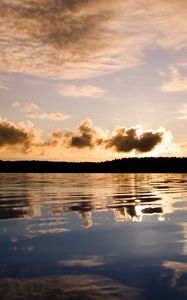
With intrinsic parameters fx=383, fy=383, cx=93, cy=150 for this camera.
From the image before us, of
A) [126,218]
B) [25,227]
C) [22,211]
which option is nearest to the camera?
[25,227]

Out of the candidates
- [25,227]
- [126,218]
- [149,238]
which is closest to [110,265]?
[149,238]

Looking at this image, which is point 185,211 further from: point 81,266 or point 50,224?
point 81,266

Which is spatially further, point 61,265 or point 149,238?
point 149,238

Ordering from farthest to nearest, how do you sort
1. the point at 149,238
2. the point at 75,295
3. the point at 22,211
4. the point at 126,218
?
the point at 22,211 → the point at 126,218 → the point at 149,238 → the point at 75,295

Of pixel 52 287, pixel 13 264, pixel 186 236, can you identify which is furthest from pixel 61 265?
pixel 186 236

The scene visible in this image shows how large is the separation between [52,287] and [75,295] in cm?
75

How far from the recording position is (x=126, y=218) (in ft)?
62.1

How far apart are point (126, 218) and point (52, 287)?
36.1 ft

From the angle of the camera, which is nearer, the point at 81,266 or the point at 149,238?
the point at 81,266

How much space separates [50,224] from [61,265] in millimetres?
6811

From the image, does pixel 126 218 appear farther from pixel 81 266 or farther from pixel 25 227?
pixel 81 266

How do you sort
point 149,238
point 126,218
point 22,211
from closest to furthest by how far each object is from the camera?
point 149,238
point 126,218
point 22,211

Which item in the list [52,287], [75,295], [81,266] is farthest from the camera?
[81,266]

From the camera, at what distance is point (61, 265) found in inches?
404
